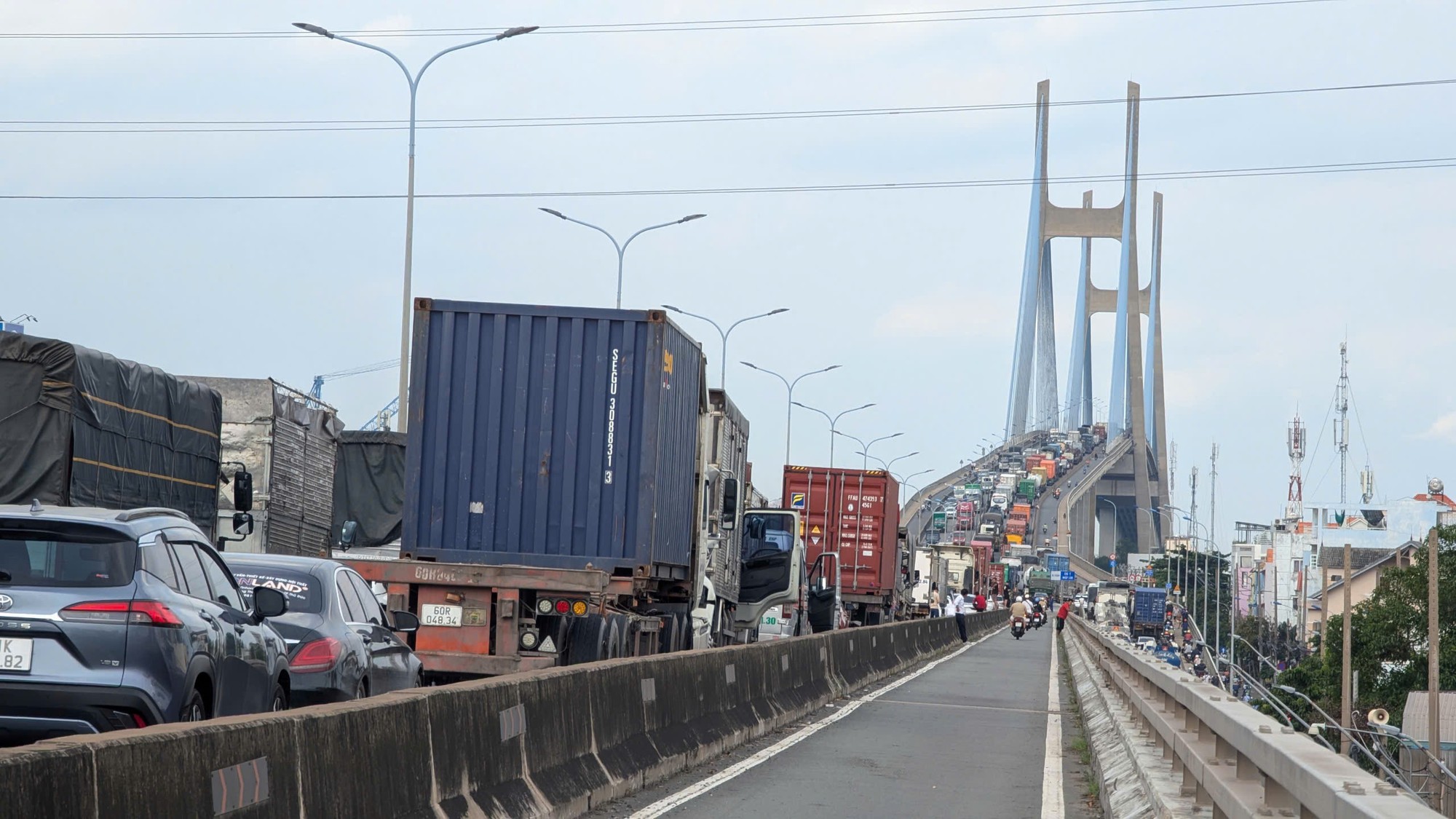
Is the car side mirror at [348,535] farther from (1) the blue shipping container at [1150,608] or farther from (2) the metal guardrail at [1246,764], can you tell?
(1) the blue shipping container at [1150,608]

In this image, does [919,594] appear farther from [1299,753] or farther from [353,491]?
[1299,753]

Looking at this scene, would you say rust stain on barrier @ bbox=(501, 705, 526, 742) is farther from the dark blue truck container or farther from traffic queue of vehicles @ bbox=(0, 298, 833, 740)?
the dark blue truck container

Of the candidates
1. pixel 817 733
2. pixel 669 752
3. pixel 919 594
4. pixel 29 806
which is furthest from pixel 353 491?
pixel 919 594

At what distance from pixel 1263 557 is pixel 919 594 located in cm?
9877

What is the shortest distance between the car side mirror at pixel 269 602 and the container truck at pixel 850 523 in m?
32.9

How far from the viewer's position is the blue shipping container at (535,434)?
16781 mm

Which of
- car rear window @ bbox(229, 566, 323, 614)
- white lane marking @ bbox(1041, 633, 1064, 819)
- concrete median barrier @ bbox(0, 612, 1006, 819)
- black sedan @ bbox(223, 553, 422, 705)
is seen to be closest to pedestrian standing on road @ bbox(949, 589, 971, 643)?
white lane marking @ bbox(1041, 633, 1064, 819)

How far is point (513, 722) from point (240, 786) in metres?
3.11

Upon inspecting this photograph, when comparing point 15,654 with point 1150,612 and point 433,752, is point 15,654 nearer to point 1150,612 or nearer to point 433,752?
point 433,752

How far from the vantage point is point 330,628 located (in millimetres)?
10859

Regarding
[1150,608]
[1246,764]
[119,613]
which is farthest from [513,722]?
[1150,608]

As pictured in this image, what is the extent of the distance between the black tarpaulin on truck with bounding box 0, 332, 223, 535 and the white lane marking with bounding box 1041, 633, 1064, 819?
854cm

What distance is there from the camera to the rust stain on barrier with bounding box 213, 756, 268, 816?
543 centimetres

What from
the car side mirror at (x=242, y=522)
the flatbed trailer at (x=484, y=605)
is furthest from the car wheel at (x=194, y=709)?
the car side mirror at (x=242, y=522)
